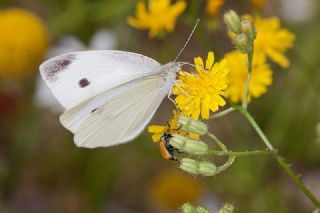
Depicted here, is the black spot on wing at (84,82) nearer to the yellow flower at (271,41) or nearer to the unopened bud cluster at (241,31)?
the unopened bud cluster at (241,31)

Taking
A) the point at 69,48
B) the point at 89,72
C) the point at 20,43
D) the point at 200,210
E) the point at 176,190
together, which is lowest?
the point at 176,190

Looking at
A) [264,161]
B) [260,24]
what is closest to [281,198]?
[264,161]

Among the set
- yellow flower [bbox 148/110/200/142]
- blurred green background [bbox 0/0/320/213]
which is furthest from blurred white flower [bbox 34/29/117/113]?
yellow flower [bbox 148/110/200/142]

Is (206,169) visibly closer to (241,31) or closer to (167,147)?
(167,147)

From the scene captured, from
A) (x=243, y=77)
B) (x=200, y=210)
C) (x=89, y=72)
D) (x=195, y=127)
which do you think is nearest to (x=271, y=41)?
(x=243, y=77)

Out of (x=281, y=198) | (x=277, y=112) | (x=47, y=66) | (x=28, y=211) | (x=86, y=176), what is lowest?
(x=28, y=211)

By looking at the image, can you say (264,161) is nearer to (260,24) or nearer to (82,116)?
(260,24)
